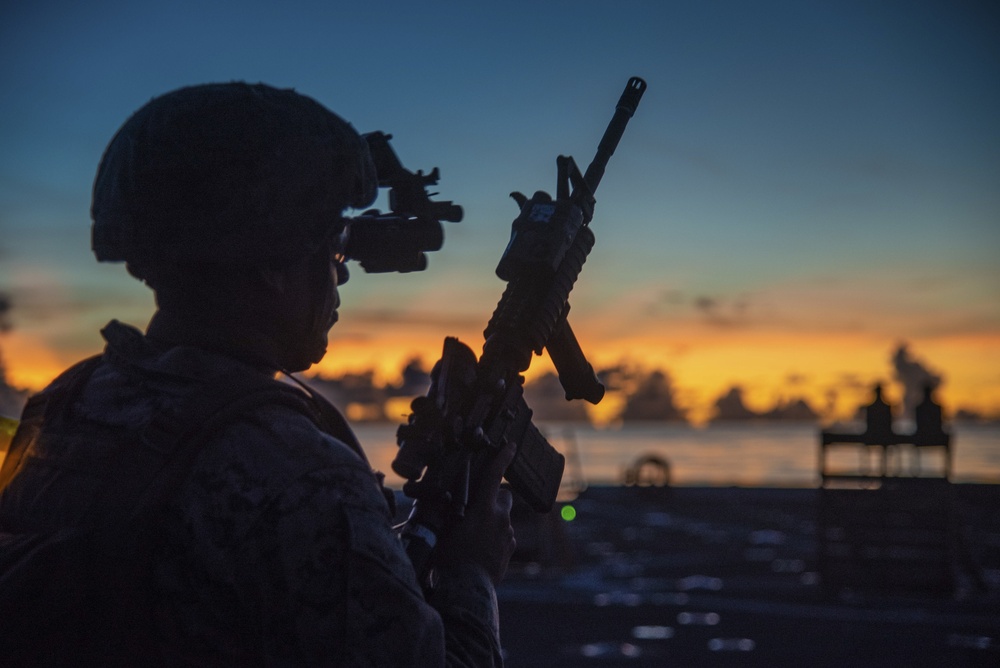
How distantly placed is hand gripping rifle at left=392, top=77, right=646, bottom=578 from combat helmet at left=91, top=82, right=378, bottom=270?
75cm

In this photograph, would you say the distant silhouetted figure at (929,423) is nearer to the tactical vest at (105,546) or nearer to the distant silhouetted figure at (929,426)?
the distant silhouetted figure at (929,426)

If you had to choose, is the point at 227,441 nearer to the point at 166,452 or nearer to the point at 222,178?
the point at 166,452

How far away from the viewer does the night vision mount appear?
271 cm

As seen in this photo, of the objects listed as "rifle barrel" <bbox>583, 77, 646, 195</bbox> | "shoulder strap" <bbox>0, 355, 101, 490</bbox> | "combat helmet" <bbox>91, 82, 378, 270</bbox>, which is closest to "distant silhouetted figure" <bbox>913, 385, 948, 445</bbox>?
"rifle barrel" <bbox>583, 77, 646, 195</bbox>

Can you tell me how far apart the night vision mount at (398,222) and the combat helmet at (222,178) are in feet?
1.24

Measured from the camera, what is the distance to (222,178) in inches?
86.9

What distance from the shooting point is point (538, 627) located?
13.0 metres

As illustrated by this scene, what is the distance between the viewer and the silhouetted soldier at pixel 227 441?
190 cm

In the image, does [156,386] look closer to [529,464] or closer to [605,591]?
[529,464]

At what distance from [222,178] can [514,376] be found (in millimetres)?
1315

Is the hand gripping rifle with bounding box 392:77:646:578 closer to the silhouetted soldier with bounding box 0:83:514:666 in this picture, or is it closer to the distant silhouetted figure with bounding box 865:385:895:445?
the silhouetted soldier with bounding box 0:83:514:666

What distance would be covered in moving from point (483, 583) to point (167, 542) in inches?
31.7

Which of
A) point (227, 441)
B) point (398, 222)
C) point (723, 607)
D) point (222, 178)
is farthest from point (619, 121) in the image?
point (723, 607)

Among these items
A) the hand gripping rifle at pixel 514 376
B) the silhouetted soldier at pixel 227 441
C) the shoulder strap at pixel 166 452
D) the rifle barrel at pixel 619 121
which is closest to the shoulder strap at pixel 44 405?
the silhouetted soldier at pixel 227 441
